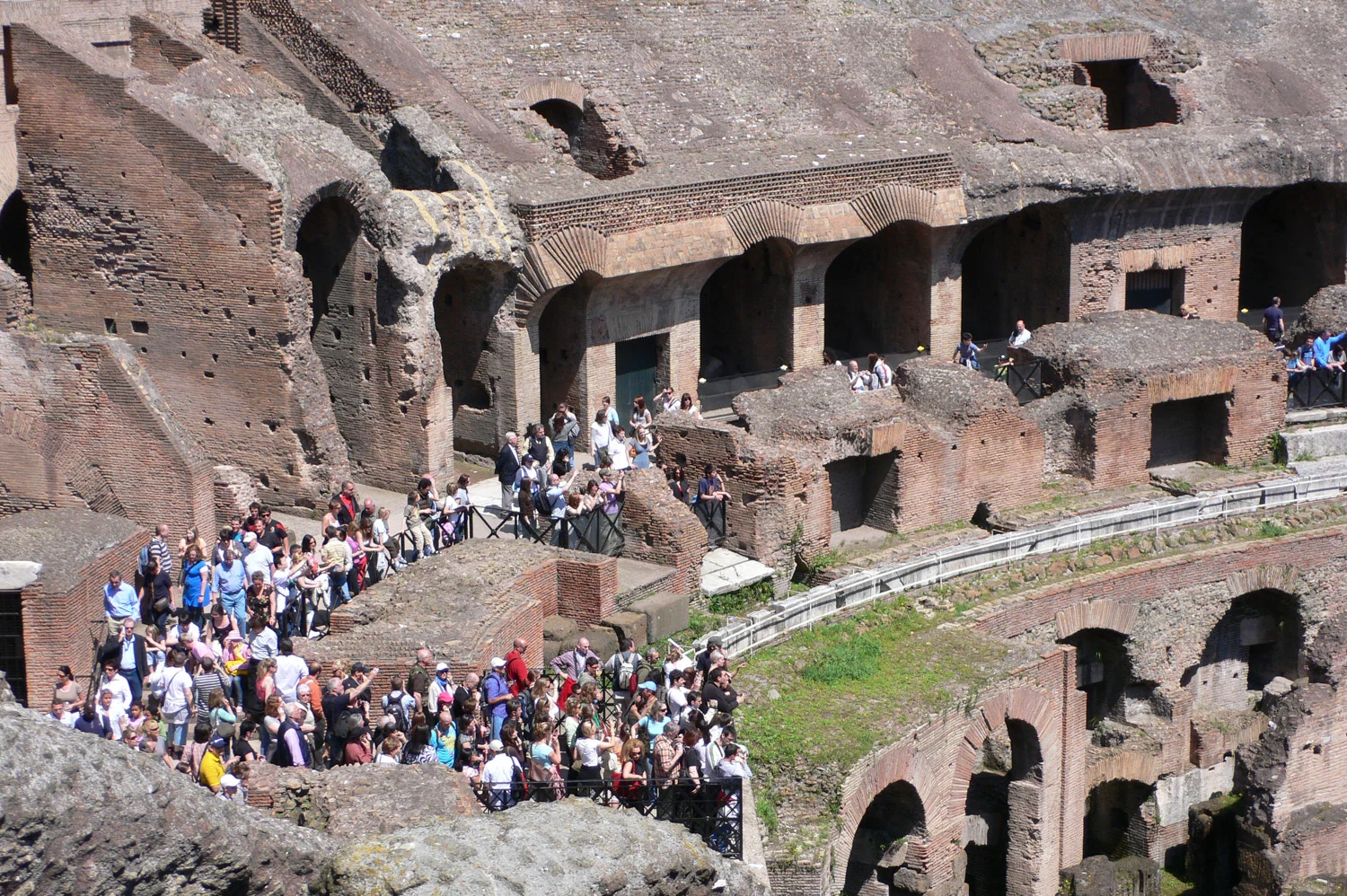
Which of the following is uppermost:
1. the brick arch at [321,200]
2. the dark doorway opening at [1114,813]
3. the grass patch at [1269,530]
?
the brick arch at [321,200]

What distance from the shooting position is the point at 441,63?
2888 cm

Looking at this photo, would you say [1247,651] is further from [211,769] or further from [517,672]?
[211,769]

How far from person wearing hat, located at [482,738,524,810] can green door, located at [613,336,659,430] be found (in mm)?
12126

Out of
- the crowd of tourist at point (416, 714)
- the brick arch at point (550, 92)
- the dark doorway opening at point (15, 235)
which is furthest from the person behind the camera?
the brick arch at point (550, 92)

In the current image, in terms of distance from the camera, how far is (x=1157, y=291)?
33062 mm

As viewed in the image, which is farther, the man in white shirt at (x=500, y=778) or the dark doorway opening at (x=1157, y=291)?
the dark doorway opening at (x=1157, y=291)

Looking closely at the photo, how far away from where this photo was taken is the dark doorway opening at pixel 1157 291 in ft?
108

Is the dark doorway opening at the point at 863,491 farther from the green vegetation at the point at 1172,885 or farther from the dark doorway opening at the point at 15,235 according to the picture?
the dark doorway opening at the point at 15,235

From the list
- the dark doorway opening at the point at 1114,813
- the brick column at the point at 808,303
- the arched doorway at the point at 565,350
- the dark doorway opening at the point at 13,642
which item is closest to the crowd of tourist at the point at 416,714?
the dark doorway opening at the point at 13,642

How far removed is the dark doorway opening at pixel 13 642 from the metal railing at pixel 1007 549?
20.4 ft

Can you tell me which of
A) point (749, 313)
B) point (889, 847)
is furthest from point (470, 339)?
point (889, 847)

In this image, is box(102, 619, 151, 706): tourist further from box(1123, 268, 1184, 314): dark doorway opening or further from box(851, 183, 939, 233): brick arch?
box(1123, 268, 1184, 314): dark doorway opening

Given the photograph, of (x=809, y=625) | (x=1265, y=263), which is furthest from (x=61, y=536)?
(x=1265, y=263)

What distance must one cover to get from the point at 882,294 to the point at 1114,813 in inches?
357
